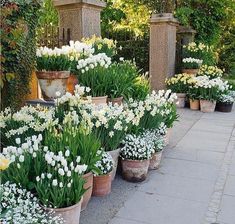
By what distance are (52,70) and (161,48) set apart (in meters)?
5.34

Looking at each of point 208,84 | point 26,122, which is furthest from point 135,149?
Result: point 208,84

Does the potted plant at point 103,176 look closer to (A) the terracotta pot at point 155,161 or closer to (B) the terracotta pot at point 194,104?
(A) the terracotta pot at point 155,161

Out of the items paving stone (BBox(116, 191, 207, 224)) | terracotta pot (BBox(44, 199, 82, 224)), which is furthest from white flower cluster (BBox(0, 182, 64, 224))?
paving stone (BBox(116, 191, 207, 224))

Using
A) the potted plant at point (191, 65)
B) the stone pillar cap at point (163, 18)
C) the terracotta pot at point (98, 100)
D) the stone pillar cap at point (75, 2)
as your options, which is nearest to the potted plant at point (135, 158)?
the terracotta pot at point (98, 100)

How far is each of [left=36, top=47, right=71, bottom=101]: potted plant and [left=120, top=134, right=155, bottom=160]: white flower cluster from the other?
113 centimetres

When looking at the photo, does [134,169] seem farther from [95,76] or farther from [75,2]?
[75,2]

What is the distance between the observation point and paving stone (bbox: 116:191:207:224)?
3100mm

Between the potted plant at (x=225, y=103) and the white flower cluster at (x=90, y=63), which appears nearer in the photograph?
the white flower cluster at (x=90, y=63)

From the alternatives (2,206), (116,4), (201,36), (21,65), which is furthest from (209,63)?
(2,206)

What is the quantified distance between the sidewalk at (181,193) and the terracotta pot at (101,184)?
7 cm

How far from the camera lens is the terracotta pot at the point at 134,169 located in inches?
152

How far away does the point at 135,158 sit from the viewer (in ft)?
12.6

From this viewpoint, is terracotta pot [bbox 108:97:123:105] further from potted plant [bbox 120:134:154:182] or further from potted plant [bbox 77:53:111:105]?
potted plant [bbox 120:134:154:182]

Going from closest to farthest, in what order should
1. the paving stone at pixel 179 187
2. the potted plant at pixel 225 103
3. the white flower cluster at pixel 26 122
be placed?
1. the white flower cluster at pixel 26 122
2. the paving stone at pixel 179 187
3. the potted plant at pixel 225 103
